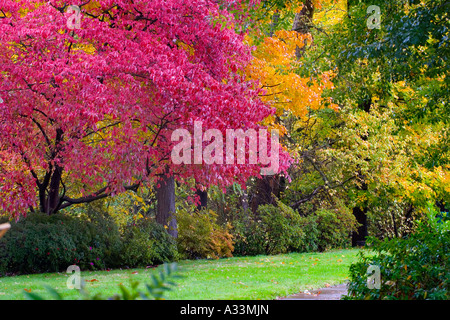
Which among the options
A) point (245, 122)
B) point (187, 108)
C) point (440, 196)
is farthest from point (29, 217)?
point (440, 196)

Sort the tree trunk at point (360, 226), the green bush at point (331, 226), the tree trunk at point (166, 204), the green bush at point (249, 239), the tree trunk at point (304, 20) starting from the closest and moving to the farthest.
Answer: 1. the tree trunk at point (166, 204)
2. the green bush at point (249, 239)
3. the green bush at point (331, 226)
4. the tree trunk at point (304, 20)
5. the tree trunk at point (360, 226)

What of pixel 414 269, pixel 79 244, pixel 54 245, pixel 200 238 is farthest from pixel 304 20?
pixel 414 269

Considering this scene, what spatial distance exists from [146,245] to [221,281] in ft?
11.8

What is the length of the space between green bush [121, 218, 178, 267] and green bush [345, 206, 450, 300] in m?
7.47

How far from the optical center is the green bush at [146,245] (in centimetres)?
1218

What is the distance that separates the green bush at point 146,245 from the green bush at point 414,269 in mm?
7470

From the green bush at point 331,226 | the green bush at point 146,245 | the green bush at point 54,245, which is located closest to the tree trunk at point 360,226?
the green bush at point 331,226

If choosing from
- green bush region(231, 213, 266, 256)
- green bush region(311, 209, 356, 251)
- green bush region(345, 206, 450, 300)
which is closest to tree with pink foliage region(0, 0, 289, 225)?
green bush region(345, 206, 450, 300)

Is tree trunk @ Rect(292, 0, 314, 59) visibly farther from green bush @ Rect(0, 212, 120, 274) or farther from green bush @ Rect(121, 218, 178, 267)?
green bush @ Rect(0, 212, 120, 274)

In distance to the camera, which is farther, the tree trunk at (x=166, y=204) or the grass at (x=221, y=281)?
the tree trunk at (x=166, y=204)

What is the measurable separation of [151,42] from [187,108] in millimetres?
1601

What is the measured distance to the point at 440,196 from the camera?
1903 cm

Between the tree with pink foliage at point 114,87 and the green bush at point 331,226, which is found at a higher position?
the tree with pink foliage at point 114,87

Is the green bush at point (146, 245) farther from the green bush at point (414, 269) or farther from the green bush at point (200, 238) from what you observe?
the green bush at point (414, 269)
